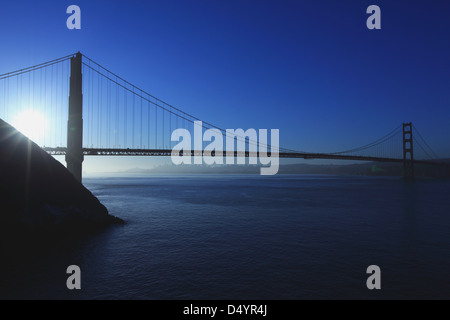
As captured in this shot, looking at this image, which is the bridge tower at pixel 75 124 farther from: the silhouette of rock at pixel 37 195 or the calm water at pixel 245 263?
the calm water at pixel 245 263

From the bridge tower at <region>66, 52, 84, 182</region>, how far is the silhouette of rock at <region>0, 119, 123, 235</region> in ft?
68.3

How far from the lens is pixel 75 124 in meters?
33.5

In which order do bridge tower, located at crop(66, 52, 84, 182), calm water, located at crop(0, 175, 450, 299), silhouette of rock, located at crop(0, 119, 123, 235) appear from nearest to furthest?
1. calm water, located at crop(0, 175, 450, 299)
2. silhouette of rock, located at crop(0, 119, 123, 235)
3. bridge tower, located at crop(66, 52, 84, 182)

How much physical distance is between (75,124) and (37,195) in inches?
946

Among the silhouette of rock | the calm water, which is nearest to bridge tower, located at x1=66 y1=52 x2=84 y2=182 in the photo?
the silhouette of rock

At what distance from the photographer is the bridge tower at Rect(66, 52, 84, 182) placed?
3369 cm

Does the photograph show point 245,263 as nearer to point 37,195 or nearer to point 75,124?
point 37,195

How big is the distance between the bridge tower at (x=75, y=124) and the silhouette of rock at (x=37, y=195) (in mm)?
20804

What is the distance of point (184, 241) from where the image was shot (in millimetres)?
12453

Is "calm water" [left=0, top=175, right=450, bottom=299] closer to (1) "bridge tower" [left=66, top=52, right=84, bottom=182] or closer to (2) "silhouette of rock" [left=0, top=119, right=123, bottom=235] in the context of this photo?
(2) "silhouette of rock" [left=0, top=119, right=123, bottom=235]

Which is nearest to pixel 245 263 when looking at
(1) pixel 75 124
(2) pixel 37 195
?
(2) pixel 37 195

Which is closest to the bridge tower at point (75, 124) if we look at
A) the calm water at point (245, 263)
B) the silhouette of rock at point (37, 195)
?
the silhouette of rock at point (37, 195)

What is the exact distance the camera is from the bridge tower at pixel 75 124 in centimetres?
3369
